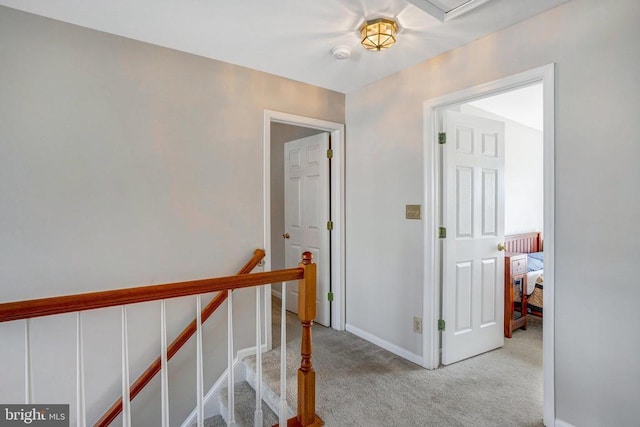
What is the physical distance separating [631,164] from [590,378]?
3.64ft

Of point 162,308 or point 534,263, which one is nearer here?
point 162,308

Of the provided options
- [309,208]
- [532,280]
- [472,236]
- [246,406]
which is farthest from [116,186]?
[532,280]

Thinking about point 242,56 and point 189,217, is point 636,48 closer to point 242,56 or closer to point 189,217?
point 242,56

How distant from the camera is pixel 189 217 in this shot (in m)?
2.30

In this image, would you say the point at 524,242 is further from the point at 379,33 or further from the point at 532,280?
the point at 379,33

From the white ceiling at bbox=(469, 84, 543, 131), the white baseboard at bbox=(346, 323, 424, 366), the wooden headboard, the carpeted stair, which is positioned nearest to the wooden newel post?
the carpeted stair

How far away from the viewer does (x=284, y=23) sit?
1904mm

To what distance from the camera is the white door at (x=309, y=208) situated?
326 cm

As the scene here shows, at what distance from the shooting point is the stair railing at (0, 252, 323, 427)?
112 centimetres

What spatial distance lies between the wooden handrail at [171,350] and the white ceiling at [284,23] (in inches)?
61.5

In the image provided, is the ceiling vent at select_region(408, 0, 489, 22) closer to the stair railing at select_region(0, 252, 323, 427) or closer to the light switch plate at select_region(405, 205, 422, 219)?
the light switch plate at select_region(405, 205, 422, 219)

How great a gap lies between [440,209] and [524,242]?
2.70 m

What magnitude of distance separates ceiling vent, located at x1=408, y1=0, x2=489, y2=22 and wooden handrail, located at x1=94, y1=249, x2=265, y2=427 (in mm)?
1985

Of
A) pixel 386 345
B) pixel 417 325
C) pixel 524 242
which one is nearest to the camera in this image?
pixel 417 325
